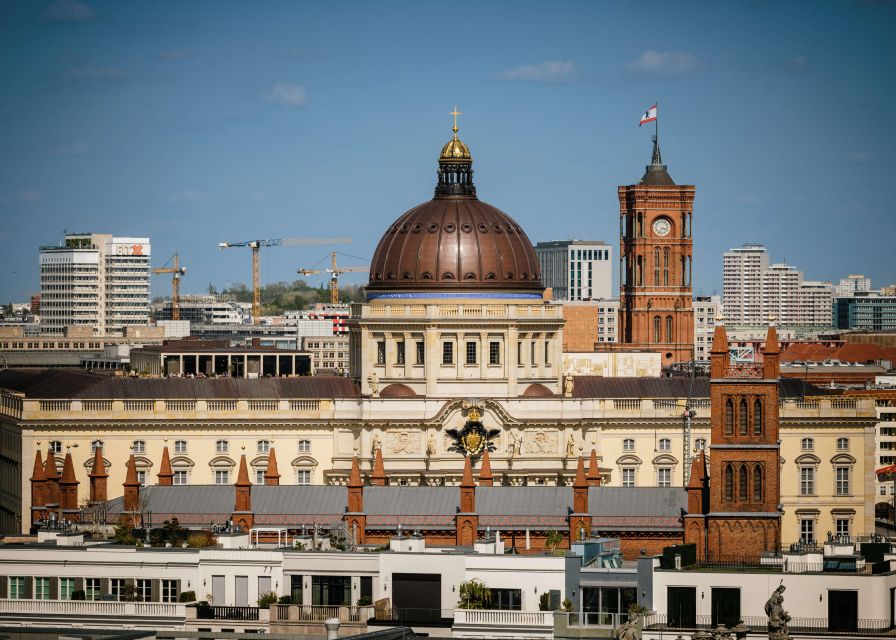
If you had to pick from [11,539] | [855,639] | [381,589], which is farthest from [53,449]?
[855,639]

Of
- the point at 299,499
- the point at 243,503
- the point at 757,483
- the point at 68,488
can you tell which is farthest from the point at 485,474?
the point at 757,483

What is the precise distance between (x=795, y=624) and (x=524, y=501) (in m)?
39.1

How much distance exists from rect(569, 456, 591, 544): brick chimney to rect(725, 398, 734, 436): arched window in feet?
30.6

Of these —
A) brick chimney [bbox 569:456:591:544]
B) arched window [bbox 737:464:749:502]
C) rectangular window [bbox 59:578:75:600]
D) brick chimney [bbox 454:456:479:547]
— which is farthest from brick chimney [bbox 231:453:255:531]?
rectangular window [bbox 59:578:75:600]

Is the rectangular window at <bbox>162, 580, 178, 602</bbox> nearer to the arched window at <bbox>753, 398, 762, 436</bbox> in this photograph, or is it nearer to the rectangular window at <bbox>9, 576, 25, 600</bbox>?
the rectangular window at <bbox>9, 576, 25, 600</bbox>

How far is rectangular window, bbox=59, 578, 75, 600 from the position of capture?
137125mm

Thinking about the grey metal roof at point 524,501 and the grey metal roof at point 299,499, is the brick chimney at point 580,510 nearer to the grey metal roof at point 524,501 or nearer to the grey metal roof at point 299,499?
the grey metal roof at point 524,501

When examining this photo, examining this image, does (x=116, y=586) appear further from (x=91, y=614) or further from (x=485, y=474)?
(x=485, y=474)

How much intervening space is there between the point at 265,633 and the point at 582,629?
14306mm

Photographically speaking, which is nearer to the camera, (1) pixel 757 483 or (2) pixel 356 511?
(1) pixel 757 483

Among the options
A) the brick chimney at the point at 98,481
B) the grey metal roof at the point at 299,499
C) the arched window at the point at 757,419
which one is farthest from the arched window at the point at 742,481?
the brick chimney at the point at 98,481

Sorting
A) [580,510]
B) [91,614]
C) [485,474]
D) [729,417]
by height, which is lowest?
[91,614]

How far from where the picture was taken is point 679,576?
135 meters

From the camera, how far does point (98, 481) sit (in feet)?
583
